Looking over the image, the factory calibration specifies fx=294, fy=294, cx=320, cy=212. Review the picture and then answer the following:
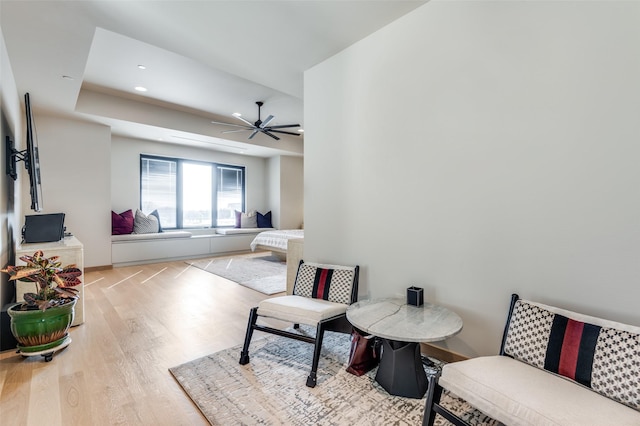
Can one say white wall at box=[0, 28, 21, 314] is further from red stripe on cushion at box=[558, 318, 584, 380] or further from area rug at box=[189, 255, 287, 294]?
red stripe on cushion at box=[558, 318, 584, 380]

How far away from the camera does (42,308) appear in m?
2.26

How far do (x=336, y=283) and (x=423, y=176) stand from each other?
3.75 ft

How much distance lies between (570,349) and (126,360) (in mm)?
2835

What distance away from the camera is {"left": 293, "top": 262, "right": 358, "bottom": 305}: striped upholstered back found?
2.48 meters

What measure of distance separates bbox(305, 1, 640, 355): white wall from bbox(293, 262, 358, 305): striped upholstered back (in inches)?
8.4

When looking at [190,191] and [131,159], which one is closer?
[131,159]

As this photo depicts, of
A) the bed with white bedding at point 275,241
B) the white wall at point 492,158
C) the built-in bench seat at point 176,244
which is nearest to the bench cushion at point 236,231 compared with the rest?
the built-in bench seat at point 176,244

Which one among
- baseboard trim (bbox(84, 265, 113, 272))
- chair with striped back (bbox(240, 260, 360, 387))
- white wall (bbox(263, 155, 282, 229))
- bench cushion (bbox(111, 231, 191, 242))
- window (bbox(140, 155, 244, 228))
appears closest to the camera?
chair with striped back (bbox(240, 260, 360, 387))

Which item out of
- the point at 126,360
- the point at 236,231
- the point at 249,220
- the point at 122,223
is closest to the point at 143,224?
the point at 122,223

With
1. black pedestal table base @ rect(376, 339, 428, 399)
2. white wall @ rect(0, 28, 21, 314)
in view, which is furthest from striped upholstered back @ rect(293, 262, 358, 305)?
white wall @ rect(0, 28, 21, 314)

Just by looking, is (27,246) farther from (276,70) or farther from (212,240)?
(212,240)

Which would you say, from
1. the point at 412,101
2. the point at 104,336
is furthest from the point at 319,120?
the point at 104,336

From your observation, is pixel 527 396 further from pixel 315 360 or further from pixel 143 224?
pixel 143 224

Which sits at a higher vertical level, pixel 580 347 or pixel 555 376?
pixel 580 347
